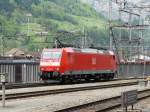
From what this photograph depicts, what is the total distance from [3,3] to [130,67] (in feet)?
402

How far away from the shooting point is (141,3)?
61.7 meters

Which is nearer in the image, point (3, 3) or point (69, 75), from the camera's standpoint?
point (69, 75)

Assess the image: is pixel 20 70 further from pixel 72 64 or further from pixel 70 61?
pixel 72 64

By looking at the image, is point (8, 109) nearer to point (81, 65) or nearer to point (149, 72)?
point (81, 65)

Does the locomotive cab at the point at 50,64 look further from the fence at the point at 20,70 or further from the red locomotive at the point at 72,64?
the fence at the point at 20,70

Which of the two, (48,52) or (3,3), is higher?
(3,3)

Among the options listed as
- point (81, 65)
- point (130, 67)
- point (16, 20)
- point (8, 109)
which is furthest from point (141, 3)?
point (16, 20)

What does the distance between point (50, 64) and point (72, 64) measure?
2.08 meters

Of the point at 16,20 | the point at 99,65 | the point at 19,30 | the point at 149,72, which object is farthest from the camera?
the point at 16,20

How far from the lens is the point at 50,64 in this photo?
40438 mm

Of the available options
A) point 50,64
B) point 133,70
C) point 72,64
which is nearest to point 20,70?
point 50,64

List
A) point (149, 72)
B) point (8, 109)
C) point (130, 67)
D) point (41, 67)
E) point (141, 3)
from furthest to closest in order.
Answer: point (149, 72), point (130, 67), point (141, 3), point (41, 67), point (8, 109)

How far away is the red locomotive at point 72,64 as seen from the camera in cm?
4006

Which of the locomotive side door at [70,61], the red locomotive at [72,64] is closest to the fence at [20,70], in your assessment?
the red locomotive at [72,64]
